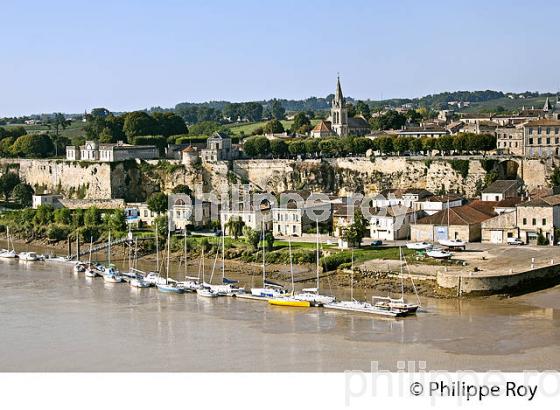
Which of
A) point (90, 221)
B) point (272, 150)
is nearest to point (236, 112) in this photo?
point (272, 150)

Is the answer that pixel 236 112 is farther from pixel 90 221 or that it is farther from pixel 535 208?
pixel 535 208

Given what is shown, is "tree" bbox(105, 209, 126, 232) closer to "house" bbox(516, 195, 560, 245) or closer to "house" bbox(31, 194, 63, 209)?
"house" bbox(31, 194, 63, 209)

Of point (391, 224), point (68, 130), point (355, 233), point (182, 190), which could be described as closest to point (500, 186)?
point (391, 224)

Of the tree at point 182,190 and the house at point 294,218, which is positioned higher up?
the tree at point 182,190

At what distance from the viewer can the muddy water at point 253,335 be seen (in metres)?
13.7

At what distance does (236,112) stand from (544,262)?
50.9 metres

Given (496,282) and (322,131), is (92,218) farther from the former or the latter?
(496,282)

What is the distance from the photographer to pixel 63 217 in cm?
2825

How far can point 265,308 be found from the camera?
57.3ft

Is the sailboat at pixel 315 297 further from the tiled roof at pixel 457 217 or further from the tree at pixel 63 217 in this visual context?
the tree at pixel 63 217

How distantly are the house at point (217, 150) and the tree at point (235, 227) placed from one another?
25.4ft

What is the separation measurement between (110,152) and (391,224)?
13.1m

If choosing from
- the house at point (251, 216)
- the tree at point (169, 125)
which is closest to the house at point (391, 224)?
the house at point (251, 216)

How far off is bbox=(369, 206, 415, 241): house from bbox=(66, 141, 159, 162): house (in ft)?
40.6
